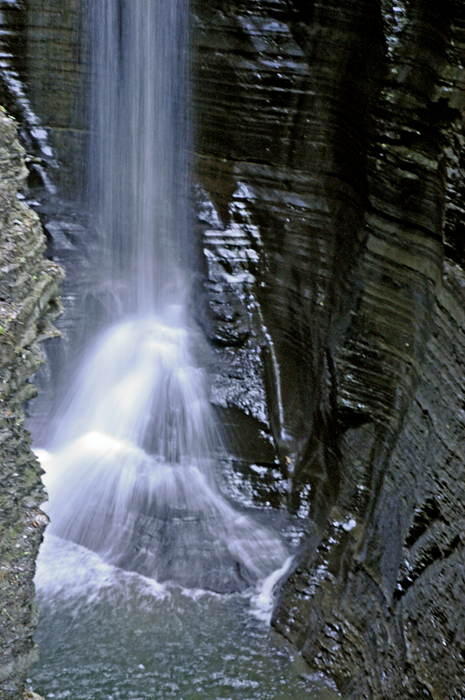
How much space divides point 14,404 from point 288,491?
3025 millimetres

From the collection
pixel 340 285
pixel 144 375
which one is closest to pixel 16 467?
pixel 340 285

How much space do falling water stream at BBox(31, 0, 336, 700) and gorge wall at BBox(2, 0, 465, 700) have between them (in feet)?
0.74

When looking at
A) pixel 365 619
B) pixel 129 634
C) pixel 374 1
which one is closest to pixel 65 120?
pixel 374 1

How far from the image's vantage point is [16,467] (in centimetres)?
231

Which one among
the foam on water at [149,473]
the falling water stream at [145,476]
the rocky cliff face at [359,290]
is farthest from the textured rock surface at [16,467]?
the foam on water at [149,473]

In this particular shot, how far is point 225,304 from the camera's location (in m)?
5.25

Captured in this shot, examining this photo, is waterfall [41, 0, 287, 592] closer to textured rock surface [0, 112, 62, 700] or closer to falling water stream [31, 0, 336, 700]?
falling water stream [31, 0, 336, 700]

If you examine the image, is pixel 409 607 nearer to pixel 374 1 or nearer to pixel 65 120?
pixel 374 1

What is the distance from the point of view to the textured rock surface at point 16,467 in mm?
2221

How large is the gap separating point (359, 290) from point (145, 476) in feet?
7.22

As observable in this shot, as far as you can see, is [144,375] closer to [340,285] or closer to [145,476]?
[145,476]

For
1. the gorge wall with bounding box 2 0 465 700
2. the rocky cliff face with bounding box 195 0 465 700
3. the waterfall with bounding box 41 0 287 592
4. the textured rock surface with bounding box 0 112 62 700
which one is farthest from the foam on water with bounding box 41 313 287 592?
the textured rock surface with bounding box 0 112 62 700

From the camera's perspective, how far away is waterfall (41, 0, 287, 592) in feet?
15.5

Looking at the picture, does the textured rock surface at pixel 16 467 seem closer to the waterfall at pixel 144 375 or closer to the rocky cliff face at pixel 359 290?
the rocky cliff face at pixel 359 290
